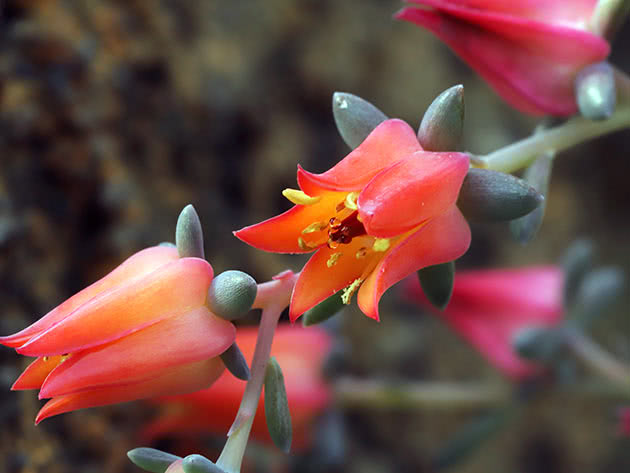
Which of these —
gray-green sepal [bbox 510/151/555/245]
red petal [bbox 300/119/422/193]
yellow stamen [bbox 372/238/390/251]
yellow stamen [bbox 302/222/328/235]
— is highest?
red petal [bbox 300/119/422/193]

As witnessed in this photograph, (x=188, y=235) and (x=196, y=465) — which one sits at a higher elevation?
(x=188, y=235)

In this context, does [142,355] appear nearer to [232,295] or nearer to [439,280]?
[232,295]

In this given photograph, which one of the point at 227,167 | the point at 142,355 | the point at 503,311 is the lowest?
the point at 503,311

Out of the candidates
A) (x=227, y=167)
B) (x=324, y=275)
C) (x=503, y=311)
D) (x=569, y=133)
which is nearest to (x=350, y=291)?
(x=324, y=275)

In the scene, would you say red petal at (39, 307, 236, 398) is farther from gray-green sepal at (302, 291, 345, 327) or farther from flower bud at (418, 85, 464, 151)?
flower bud at (418, 85, 464, 151)

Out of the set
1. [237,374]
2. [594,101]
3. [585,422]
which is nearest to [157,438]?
[237,374]

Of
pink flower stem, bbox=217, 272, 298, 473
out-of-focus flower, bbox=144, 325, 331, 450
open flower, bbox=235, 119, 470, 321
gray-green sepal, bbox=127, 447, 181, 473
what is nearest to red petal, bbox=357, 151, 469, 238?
open flower, bbox=235, 119, 470, 321
